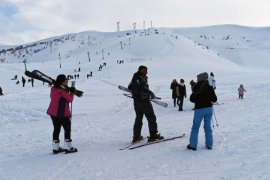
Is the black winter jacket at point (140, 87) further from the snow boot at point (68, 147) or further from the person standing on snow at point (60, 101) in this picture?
the snow boot at point (68, 147)

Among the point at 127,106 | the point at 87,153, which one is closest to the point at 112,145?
the point at 87,153

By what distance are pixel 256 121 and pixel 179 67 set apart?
2495 inches

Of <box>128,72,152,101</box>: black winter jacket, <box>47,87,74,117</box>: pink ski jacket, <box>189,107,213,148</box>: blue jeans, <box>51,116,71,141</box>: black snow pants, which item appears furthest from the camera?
<box>128,72,152,101</box>: black winter jacket

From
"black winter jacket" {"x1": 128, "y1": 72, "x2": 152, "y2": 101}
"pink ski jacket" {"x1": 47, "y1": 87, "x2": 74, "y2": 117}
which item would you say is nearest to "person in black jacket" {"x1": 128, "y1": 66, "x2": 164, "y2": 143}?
"black winter jacket" {"x1": 128, "y1": 72, "x2": 152, "y2": 101}

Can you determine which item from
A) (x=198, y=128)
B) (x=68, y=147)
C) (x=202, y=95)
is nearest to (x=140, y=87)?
(x=202, y=95)

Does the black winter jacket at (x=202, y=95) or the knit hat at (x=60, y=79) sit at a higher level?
the knit hat at (x=60, y=79)

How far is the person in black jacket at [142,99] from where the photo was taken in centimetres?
956

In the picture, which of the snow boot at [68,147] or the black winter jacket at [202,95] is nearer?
the black winter jacket at [202,95]

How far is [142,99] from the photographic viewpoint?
9.66 m

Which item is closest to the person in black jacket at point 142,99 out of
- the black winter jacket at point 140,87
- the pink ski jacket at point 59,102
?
the black winter jacket at point 140,87

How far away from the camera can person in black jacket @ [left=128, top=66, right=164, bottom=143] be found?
9.56 m

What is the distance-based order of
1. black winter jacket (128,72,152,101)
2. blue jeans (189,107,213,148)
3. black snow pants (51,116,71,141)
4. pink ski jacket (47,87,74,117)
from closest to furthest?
blue jeans (189,107,213,148), pink ski jacket (47,87,74,117), black snow pants (51,116,71,141), black winter jacket (128,72,152,101)

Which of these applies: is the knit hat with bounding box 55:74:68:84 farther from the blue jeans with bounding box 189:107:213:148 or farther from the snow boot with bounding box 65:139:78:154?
the blue jeans with bounding box 189:107:213:148

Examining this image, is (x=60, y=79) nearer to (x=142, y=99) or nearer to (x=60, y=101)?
(x=60, y=101)
